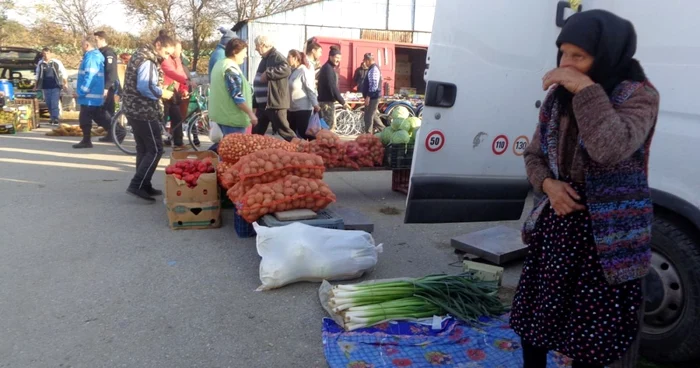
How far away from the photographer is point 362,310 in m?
3.56

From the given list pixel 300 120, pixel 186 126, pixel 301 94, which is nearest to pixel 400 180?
pixel 300 120

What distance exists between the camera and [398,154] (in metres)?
7.08

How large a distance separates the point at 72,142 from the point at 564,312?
1162 centimetres

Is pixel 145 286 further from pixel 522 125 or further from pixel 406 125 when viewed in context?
pixel 406 125

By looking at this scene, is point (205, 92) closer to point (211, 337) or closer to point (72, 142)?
point (72, 142)

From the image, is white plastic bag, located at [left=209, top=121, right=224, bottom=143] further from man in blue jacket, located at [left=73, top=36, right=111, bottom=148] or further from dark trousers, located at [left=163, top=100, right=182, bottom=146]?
man in blue jacket, located at [left=73, top=36, right=111, bottom=148]

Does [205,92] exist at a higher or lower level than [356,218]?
higher

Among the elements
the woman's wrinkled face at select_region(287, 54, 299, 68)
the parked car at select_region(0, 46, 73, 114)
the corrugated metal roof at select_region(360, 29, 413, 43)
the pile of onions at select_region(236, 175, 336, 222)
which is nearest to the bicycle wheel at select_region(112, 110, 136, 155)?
the woman's wrinkled face at select_region(287, 54, 299, 68)

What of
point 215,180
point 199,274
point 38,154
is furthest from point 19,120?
point 199,274

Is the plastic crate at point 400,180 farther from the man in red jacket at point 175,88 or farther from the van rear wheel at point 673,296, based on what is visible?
the van rear wheel at point 673,296

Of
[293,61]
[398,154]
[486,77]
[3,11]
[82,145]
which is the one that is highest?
[3,11]

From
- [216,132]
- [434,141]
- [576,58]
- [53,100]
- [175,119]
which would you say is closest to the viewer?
[576,58]

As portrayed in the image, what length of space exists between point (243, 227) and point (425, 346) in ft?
8.45

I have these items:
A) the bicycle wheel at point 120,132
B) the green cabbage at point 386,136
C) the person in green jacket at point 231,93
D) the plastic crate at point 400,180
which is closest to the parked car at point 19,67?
the bicycle wheel at point 120,132
